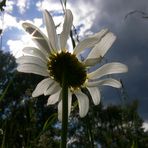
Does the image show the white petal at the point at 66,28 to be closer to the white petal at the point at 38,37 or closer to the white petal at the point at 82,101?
the white petal at the point at 38,37

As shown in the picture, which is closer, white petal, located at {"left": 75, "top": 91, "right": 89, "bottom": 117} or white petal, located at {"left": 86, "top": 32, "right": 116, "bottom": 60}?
white petal, located at {"left": 86, "top": 32, "right": 116, "bottom": 60}

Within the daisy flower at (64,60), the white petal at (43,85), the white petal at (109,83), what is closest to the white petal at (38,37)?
the daisy flower at (64,60)

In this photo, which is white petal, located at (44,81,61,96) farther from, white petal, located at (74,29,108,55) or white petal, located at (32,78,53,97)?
white petal, located at (74,29,108,55)

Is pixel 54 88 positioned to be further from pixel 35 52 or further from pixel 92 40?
pixel 92 40

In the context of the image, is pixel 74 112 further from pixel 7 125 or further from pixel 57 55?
pixel 7 125

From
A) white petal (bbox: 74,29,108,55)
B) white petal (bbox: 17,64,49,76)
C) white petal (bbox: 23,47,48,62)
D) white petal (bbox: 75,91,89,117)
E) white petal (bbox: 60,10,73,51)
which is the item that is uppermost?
white petal (bbox: 60,10,73,51)

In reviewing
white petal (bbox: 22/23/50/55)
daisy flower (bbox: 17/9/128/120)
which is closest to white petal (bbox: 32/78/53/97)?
daisy flower (bbox: 17/9/128/120)
